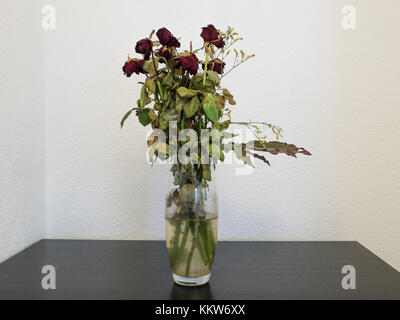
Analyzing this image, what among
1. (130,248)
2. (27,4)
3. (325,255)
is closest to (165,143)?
(130,248)

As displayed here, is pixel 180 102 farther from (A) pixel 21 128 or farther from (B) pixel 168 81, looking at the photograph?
(A) pixel 21 128

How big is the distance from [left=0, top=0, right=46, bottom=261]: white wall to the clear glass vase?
467 millimetres

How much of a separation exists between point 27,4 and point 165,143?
67cm

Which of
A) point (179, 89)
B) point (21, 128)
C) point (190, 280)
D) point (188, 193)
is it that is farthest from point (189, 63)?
point (21, 128)

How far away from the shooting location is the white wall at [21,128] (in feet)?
3.26

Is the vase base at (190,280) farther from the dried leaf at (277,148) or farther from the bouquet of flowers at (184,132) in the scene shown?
the dried leaf at (277,148)

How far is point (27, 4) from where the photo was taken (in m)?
1.11

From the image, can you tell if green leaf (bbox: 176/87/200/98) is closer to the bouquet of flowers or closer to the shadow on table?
the bouquet of flowers

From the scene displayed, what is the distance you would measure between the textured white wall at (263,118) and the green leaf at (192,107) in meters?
0.49

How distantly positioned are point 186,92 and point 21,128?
1.88ft

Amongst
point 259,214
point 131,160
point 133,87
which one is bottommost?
point 259,214

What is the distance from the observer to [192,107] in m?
0.76
